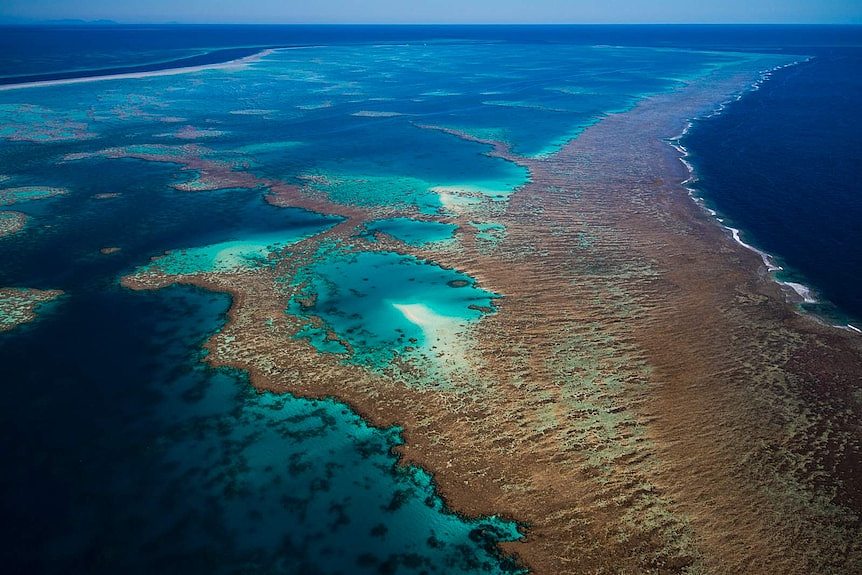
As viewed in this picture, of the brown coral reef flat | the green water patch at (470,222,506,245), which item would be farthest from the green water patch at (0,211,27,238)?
the green water patch at (470,222,506,245)

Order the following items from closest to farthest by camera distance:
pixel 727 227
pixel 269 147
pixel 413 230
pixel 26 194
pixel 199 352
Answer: pixel 199 352
pixel 413 230
pixel 727 227
pixel 26 194
pixel 269 147

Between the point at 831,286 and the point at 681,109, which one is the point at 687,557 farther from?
→ the point at 681,109

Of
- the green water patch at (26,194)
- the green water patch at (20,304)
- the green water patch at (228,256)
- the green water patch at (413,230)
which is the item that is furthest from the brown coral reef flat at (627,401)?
the green water patch at (26,194)

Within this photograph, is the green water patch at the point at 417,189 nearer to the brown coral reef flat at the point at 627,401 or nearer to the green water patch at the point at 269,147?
the brown coral reef flat at the point at 627,401

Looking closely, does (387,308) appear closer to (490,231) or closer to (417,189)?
(490,231)

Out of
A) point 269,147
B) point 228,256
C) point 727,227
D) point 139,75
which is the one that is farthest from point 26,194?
point 139,75

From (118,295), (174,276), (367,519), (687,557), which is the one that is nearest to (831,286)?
(687,557)
